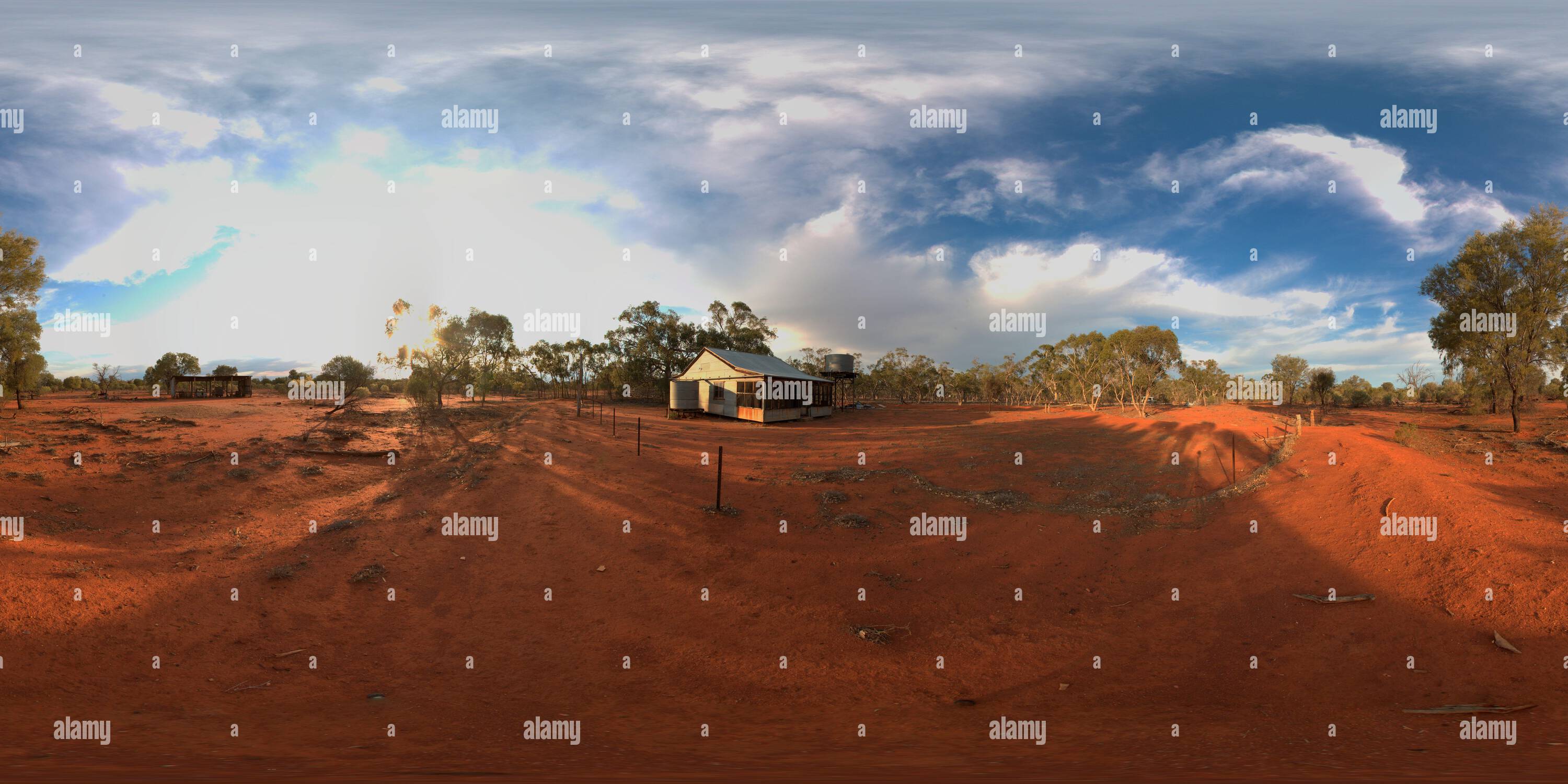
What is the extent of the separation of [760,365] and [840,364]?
364 inches

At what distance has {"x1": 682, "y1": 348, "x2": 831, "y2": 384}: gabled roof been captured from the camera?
37531mm

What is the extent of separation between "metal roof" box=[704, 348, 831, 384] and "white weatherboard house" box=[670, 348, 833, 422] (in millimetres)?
62

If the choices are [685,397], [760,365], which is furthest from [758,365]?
[685,397]

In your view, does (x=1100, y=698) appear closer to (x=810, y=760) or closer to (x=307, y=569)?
(x=810, y=760)

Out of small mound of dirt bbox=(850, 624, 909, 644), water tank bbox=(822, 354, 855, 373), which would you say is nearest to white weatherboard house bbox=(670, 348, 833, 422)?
water tank bbox=(822, 354, 855, 373)

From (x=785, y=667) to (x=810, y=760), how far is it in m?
2.48

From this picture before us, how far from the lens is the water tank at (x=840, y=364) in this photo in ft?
155

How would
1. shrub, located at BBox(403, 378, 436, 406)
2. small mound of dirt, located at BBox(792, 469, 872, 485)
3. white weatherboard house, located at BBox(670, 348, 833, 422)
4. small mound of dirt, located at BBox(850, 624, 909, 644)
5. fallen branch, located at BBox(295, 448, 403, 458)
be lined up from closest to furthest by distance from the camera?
1. small mound of dirt, located at BBox(850, 624, 909, 644)
2. small mound of dirt, located at BBox(792, 469, 872, 485)
3. fallen branch, located at BBox(295, 448, 403, 458)
4. white weatherboard house, located at BBox(670, 348, 833, 422)
5. shrub, located at BBox(403, 378, 436, 406)

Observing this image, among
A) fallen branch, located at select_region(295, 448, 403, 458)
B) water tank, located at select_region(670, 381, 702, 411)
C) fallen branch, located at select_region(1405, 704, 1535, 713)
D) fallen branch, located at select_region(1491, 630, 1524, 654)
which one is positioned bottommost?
fallen branch, located at select_region(1405, 704, 1535, 713)

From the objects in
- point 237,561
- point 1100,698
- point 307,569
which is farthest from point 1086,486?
point 237,561

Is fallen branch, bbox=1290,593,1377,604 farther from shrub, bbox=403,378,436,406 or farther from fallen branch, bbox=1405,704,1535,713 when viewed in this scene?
shrub, bbox=403,378,436,406

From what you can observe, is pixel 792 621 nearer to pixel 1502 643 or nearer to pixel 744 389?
pixel 1502 643

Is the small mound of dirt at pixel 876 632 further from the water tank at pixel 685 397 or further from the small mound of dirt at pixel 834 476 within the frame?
the water tank at pixel 685 397

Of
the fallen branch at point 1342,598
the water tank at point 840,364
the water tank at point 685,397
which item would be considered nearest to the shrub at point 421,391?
the water tank at point 685,397
